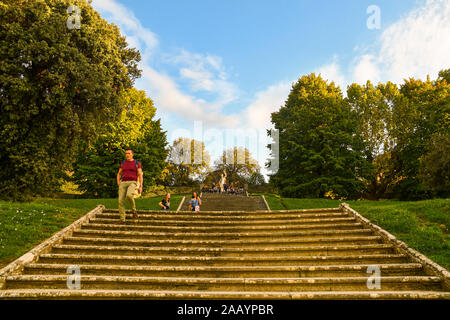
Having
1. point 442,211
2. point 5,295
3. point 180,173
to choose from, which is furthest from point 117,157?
point 180,173

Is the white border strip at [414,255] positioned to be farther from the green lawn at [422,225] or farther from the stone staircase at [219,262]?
the green lawn at [422,225]

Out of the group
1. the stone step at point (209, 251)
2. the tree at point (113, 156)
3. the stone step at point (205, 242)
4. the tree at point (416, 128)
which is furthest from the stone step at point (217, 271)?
the tree at point (416, 128)

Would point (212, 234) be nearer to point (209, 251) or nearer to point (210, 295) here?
point (209, 251)

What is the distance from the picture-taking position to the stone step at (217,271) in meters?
6.14

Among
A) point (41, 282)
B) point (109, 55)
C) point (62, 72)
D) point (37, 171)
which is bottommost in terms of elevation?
point (41, 282)

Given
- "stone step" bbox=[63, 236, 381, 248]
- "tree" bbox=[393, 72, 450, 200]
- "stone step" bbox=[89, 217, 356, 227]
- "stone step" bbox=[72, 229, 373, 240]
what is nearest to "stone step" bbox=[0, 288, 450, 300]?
"stone step" bbox=[63, 236, 381, 248]

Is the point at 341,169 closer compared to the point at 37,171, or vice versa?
the point at 37,171

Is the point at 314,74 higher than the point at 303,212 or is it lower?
higher

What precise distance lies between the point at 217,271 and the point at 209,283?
24.5 inches

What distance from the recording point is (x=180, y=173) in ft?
182

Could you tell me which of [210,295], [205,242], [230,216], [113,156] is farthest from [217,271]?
[113,156]

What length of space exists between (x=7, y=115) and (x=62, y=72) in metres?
3.65

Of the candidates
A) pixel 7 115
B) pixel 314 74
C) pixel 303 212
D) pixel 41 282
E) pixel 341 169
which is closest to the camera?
pixel 41 282
